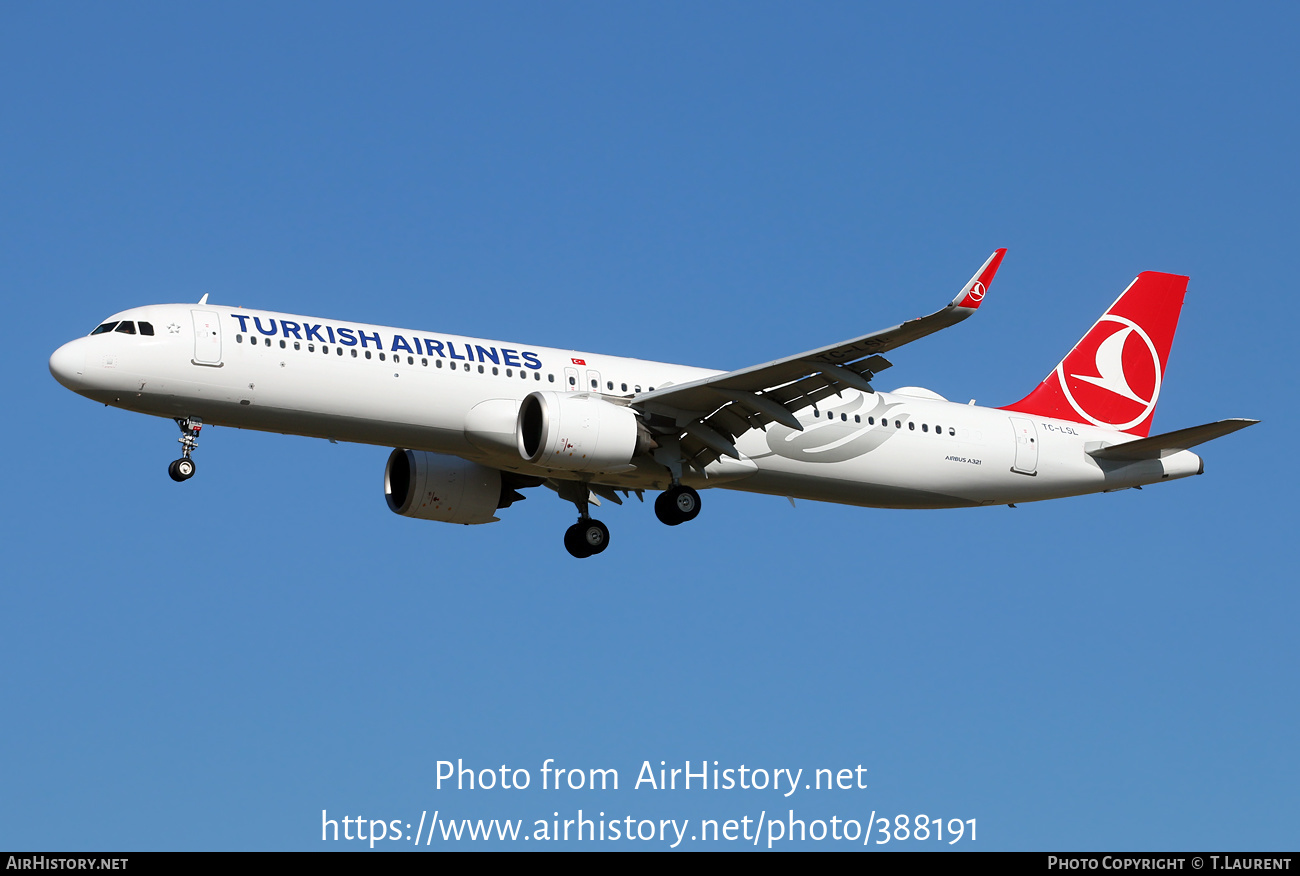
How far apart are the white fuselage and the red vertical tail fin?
200 centimetres

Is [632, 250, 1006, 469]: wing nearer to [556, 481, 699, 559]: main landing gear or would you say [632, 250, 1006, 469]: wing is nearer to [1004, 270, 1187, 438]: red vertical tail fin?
[556, 481, 699, 559]: main landing gear

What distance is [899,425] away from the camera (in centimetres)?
3619

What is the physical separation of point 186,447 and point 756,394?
11.6m

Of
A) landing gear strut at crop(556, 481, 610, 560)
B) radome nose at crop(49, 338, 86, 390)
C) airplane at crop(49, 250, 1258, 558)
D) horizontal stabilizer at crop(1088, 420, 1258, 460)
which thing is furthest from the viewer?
landing gear strut at crop(556, 481, 610, 560)

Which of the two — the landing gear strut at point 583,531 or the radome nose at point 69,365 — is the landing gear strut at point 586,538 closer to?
the landing gear strut at point 583,531

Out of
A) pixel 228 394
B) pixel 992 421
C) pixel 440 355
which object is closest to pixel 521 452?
pixel 440 355

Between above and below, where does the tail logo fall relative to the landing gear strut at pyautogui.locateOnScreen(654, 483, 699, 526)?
above

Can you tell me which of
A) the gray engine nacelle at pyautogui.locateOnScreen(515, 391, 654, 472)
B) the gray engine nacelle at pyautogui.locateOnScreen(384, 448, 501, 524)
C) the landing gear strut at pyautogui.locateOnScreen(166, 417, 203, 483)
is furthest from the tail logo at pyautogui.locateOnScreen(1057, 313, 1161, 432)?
the landing gear strut at pyautogui.locateOnScreen(166, 417, 203, 483)

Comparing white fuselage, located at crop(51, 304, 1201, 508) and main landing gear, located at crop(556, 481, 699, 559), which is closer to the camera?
white fuselage, located at crop(51, 304, 1201, 508)

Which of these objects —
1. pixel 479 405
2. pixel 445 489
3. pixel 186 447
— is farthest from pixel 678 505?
pixel 186 447

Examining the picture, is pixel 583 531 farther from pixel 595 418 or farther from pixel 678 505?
pixel 595 418

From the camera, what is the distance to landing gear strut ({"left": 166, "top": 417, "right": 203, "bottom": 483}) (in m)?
31.3

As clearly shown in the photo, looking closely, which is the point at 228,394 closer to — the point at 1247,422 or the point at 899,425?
the point at 899,425

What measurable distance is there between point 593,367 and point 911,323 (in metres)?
8.63
